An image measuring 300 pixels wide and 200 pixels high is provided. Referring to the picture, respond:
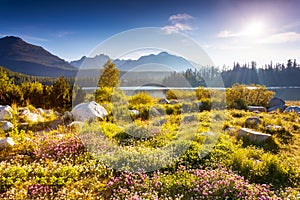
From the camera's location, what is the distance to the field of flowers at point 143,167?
12.8ft

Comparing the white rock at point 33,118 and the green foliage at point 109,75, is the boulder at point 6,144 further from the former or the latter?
the green foliage at point 109,75

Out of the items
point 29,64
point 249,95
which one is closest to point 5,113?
point 249,95

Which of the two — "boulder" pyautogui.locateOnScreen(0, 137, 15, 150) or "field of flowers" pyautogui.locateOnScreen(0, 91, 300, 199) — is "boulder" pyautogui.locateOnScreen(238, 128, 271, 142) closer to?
"field of flowers" pyautogui.locateOnScreen(0, 91, 300, 199)

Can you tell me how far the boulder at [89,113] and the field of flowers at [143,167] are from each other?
1719 mm

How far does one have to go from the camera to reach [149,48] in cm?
716

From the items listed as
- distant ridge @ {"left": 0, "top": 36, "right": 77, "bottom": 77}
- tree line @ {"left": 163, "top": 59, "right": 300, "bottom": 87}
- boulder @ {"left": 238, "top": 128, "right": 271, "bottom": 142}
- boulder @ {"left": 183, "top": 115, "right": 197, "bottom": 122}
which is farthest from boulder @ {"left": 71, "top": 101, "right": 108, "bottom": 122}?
distant ridge @ {"left": 0, "top": 36, "right": 77, "bottom": 77}

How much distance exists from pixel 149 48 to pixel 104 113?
3.95 meters

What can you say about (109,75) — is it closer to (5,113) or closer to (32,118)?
(32,118)

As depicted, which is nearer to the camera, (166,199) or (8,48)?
(166,199)

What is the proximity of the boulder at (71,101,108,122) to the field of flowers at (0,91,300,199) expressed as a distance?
1.72 metres

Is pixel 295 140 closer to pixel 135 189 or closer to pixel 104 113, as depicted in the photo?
pixel 135 189

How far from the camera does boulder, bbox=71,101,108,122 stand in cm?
891

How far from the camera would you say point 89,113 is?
8992 millimetres

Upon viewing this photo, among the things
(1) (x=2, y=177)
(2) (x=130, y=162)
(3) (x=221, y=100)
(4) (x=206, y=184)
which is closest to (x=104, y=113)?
(2) (x=130, y=162)
